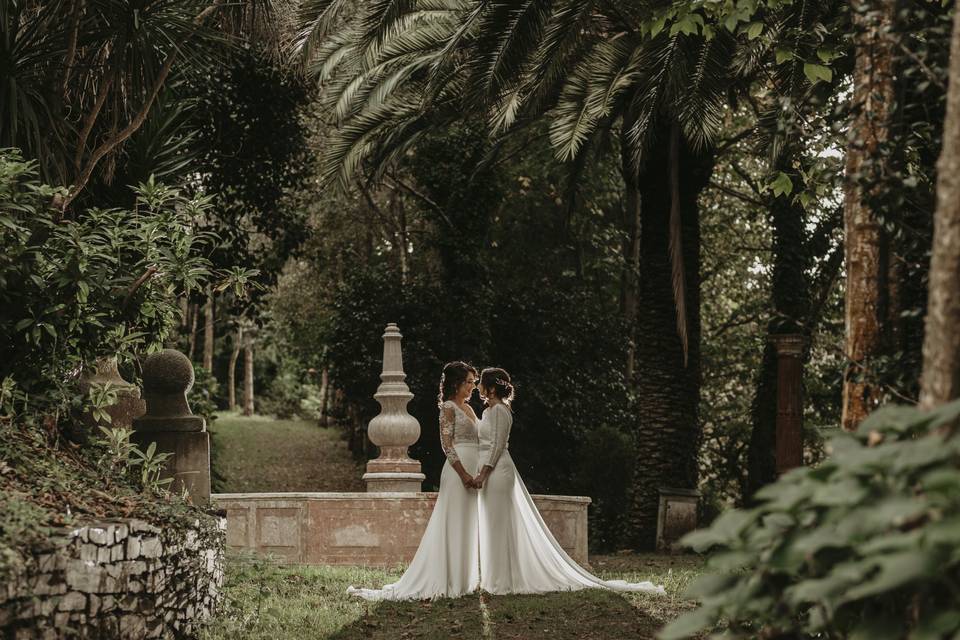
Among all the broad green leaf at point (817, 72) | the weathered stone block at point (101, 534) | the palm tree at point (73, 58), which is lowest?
the weathered stone block at point (101, 534)

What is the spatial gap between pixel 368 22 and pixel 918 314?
7808 millimetres

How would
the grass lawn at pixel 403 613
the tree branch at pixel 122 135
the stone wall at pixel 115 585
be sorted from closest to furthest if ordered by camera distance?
the stone wall at pixel 115 585 → the grass lawn at pixel 403 613 → the tree branch at pixel 122 135

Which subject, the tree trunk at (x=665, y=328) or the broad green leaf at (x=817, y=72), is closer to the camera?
the broad green leaf at (x=817, y=72)

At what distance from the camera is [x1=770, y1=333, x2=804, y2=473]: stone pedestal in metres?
10.4

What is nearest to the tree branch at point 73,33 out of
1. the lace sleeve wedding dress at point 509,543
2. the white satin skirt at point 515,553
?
the lace sleeve wedding dress at point 509,543

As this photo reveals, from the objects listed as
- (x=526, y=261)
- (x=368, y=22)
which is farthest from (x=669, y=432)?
(x=526, y=261)

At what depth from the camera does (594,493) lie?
1894cm

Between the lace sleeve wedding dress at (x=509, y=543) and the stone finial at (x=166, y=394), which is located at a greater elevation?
the stone finial at (x=166, y=394)

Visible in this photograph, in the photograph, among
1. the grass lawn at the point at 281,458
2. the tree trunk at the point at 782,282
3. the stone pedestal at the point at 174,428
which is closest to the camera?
the stone pedestal at the point at 174,428

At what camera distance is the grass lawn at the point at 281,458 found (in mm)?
22875

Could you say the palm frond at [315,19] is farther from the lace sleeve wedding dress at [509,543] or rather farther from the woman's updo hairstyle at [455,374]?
the lace sleeve wedding dress at [509,543]

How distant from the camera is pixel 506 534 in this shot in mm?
→ 9508

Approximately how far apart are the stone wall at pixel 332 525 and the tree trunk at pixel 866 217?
728 cm

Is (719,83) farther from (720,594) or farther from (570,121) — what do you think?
(720,594)
